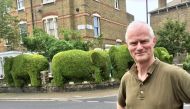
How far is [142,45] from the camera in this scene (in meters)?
2.98

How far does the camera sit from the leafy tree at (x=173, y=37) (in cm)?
3462

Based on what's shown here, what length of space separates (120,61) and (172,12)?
1023 inches

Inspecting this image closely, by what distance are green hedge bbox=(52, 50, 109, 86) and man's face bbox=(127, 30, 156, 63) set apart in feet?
57.7

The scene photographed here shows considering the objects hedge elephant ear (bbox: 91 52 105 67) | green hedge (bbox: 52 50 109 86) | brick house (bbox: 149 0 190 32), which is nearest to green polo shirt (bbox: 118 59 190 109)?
green hedge (bbox: 52 50 109 86)

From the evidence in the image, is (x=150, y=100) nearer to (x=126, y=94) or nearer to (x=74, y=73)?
(x=126, y=94)

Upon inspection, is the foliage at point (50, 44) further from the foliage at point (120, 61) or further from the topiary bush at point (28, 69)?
the foliage at point (120, 61)

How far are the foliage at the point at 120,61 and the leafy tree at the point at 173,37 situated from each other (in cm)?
1338

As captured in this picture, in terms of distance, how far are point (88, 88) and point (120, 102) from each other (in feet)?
57.1

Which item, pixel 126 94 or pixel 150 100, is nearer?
pixel 150 100

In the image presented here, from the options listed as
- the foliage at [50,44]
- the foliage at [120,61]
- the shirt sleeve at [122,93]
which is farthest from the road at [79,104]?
the shirt sleeve at [122,93]

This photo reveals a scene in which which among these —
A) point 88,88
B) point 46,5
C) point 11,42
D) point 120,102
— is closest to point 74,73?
point 88,88

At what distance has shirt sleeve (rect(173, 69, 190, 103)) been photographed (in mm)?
2812

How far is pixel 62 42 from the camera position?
25453 millimetres

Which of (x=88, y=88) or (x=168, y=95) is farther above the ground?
(x=168, y=95)
